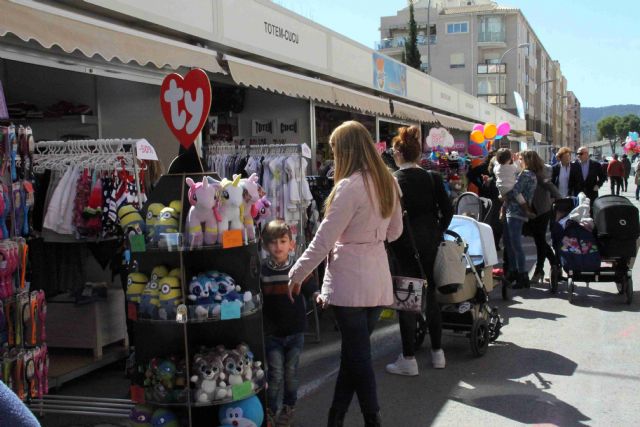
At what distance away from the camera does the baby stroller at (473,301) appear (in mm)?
5637

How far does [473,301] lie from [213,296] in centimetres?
301

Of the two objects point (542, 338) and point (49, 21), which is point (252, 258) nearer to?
point (49, 21)

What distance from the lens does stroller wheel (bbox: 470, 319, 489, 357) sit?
5.65 metres

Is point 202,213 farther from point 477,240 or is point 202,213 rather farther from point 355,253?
point 477,240

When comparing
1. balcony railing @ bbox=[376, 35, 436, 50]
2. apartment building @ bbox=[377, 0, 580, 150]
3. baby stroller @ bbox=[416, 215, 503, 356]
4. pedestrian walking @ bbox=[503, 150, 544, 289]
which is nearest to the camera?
baby stroller @ bbox=[416, 215, 503, 356]

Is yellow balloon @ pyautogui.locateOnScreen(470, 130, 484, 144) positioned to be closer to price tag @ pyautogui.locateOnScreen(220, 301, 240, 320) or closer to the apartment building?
price tag @ pyautogui.locateOnScreen(220, 301, 240, 320)

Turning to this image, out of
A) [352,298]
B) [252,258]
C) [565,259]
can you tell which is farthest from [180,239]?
[565,259]

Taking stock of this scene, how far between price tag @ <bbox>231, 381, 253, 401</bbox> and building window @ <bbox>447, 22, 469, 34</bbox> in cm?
6364

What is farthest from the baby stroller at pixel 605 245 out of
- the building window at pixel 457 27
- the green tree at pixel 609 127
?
the green tree at pixel 609 127

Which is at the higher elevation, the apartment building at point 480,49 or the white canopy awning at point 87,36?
the apartment building at point 480,49

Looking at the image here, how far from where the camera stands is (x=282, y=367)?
419 cm

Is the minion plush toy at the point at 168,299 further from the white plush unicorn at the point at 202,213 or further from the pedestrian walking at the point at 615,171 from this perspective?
the pedestrian walking at the point at 615,171

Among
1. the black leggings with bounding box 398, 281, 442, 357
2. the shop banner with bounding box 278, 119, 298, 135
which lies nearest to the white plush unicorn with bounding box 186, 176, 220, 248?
the black leggings with bounding box 398, 281, 442, 357

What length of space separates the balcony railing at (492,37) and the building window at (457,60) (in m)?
A: 2.34
